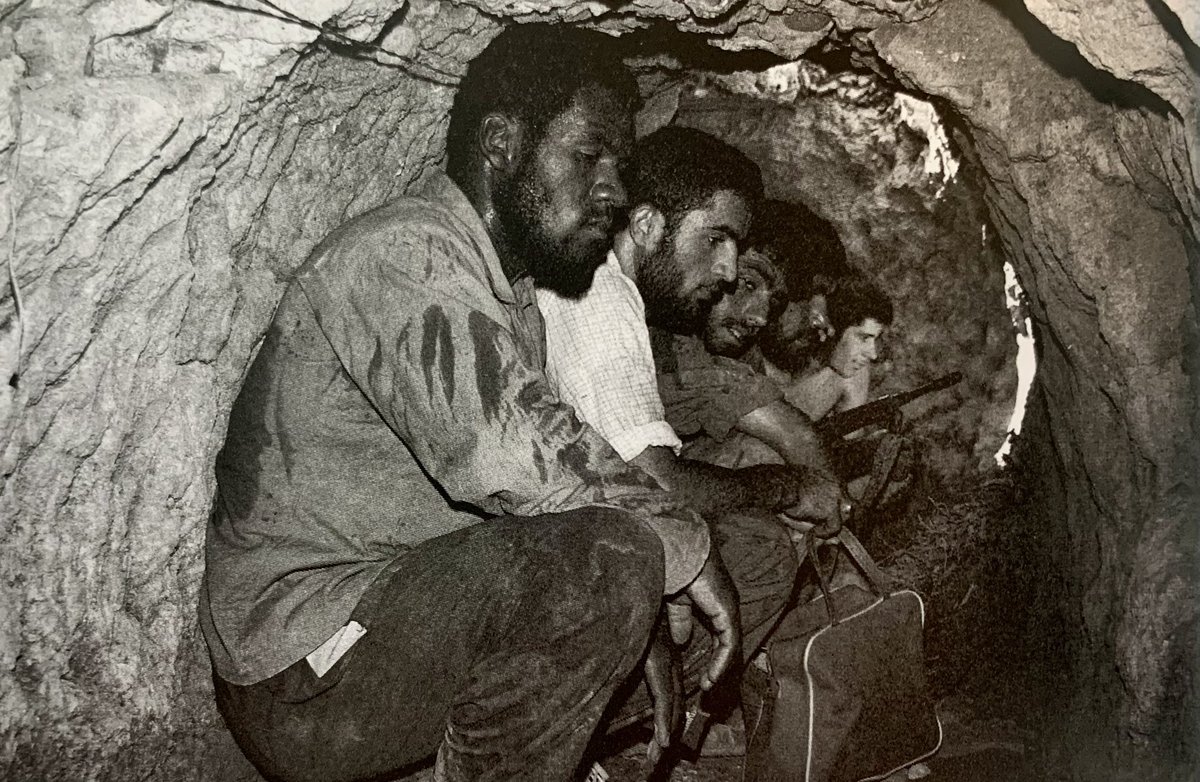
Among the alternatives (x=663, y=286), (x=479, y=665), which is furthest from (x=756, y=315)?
(x=479, y=665)

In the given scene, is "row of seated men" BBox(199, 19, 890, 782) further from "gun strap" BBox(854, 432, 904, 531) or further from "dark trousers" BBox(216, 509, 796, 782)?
"gun strap" BBox(854, 432, 904, 531)

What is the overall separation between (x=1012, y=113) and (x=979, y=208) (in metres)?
0.33

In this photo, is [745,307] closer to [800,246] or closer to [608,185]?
[800,246]

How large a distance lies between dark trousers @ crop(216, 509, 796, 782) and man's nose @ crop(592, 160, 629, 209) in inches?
34.5

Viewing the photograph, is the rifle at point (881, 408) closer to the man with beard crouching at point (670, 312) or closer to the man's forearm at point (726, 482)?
the man with beard crouching at point (670, 312)

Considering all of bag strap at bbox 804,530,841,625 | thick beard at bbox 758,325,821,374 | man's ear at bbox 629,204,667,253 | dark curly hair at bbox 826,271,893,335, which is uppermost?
man's ear at bbox 629,204,667,253

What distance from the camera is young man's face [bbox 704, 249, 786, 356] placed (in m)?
2.54

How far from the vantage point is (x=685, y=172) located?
2.57 m

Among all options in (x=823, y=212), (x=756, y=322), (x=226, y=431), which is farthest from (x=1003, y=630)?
(x=226, y=431)

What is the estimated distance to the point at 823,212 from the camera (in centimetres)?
258

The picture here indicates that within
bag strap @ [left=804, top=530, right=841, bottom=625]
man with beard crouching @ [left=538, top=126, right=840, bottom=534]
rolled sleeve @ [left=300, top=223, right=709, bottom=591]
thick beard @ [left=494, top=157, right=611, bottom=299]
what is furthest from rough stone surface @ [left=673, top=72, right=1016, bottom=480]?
rolled sleeve @ [left=300, top=223, right=709, bottom=591]

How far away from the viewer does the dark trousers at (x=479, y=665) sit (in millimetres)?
1548

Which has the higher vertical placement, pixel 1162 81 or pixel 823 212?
pixel 1162 81

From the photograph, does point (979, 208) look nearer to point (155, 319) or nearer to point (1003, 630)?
point (1003, 630)
